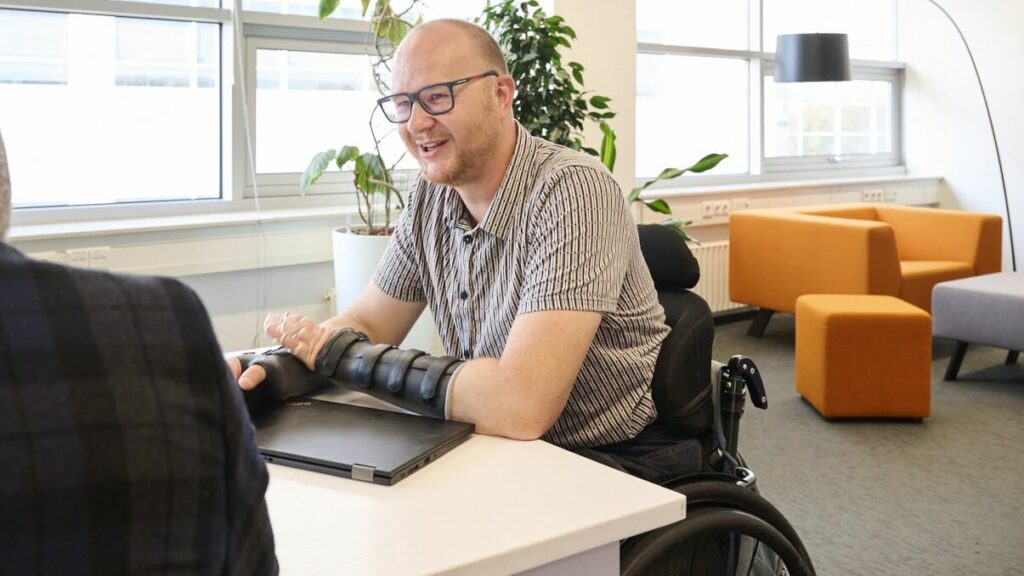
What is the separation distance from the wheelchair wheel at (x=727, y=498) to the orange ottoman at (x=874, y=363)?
259 centimetres

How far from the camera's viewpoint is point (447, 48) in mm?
1833

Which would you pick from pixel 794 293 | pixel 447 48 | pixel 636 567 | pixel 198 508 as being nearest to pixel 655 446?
pixel 636 567

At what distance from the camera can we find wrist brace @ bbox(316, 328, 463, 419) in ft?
5.20

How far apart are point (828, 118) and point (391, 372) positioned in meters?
6.21

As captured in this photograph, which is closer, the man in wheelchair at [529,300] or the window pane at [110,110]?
the man in wheelchair at [529,300]

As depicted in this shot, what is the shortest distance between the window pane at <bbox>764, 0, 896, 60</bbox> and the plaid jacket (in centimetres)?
653

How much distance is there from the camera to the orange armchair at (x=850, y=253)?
5.11 meters

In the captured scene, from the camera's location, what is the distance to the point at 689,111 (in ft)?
21.0

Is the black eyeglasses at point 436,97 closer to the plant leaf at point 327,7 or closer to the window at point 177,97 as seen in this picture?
the plant leaf at point 327,7

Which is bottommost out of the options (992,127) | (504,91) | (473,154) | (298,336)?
(298,336)

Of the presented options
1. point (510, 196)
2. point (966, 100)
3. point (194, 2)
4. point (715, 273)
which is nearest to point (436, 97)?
point (510, 196)

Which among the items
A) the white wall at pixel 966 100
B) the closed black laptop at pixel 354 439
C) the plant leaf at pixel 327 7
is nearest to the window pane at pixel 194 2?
the plant leaf at pixel 327 7

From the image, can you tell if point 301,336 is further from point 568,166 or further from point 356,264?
point 356,264

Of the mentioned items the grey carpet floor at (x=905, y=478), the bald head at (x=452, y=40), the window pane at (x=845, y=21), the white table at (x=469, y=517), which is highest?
the window pane at (x=845, y=21)
